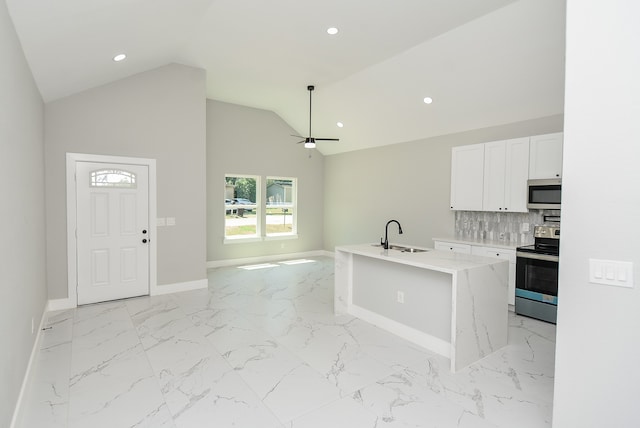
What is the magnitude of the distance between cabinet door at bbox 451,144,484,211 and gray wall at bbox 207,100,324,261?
4017 mm

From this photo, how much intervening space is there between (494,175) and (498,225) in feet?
2.82

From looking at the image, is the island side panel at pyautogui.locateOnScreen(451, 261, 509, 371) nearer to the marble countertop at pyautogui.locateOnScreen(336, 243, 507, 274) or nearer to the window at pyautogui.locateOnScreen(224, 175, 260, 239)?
the marble countertop at pyautogui.locateOnScreen(336, 243, 507, 274)

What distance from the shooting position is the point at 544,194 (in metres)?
4.42

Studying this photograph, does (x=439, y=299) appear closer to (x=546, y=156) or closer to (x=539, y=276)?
(x=539, y=276)

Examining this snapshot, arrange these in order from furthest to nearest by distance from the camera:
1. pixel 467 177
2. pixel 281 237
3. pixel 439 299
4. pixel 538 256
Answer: pixel 281 237
pixel 467 177
pixel 538 256
pixel 439 299

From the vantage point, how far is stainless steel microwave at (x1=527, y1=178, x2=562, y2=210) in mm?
4262

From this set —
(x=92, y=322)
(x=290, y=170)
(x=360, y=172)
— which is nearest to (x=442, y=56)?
(x=360, y=172)

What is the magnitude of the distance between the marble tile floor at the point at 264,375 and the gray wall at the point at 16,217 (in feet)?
1.42

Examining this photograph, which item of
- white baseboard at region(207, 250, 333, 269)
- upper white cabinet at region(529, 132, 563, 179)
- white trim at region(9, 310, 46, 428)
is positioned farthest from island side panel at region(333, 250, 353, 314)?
white baseboard at region(207, 250, 333, 269)

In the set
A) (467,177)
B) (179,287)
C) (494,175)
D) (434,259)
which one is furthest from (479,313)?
(179,287)

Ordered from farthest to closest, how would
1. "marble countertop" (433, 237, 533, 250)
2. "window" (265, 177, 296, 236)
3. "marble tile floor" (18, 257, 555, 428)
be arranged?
"window" (265, 177, 296, 236)
"marble countertop" (433, 237, 533, 250)
"marble tile floor" (18, 257, 555, 428)

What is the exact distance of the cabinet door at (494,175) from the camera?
4906 millimetres

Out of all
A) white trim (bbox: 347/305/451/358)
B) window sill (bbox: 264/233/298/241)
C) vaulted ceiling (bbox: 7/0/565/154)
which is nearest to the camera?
vaulted ceiling (bbox: 7/0/565/154)

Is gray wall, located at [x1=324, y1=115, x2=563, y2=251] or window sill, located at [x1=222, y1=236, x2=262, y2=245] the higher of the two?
gray wall, located at [x1=324, y1=115, x2=563, y2=251]
